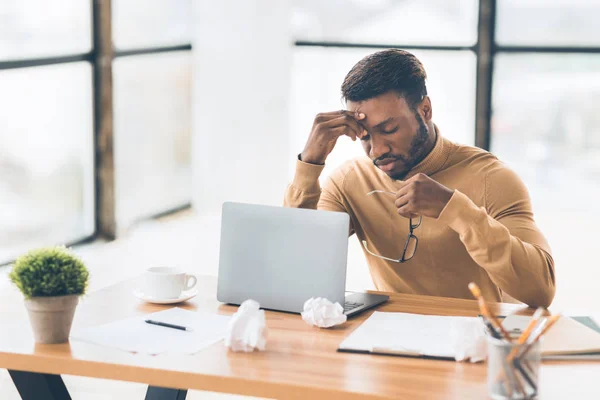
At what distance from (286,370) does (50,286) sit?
443 mm

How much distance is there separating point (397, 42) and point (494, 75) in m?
0.59

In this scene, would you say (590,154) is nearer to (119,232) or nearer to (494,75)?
(494,75)

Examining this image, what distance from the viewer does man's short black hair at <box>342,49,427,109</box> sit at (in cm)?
220

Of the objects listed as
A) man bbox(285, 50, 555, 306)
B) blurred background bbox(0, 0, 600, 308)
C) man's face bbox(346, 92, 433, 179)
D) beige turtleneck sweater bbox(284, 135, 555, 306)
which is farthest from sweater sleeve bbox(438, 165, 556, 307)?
blurred background bbox(0, 0, 600, 308)

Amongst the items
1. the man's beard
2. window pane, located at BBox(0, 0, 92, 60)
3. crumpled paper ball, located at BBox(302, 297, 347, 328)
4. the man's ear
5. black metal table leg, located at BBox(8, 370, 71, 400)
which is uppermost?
window pane, located at BBox(0, 0, 92, 60)

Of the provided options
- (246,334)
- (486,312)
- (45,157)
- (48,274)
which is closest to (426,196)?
(246,334)

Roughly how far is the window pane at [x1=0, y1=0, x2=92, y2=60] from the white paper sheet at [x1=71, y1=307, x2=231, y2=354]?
232cm

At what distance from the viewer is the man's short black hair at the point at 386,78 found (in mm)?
2197

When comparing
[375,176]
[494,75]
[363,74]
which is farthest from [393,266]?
[494,75]

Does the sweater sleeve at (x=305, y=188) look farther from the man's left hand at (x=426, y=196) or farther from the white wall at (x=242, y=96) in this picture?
the white wall at (x=242, y=96)

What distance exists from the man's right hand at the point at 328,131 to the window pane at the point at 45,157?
6.34ft

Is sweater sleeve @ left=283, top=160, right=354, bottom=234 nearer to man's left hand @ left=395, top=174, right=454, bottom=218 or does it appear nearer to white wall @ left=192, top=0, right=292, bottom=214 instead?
man's left hand @ left=395, top=174, right=454, bottom=218

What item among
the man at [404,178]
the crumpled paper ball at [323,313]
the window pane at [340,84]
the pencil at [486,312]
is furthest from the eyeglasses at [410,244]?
the window pane at [340,84]

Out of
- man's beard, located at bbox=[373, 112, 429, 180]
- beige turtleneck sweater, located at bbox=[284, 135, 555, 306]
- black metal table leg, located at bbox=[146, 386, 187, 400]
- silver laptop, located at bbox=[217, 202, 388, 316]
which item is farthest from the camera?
man's beard, located at bbox=[373, 112, 429, 180]
